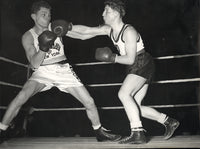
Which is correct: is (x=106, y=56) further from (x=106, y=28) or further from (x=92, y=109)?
(x=92, y=109)

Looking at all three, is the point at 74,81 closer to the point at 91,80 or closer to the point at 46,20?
the point at 46,20

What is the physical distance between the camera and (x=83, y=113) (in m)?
3.88

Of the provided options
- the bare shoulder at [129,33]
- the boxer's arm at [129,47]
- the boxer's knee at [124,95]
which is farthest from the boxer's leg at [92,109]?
the bare shoulder at [129,33]

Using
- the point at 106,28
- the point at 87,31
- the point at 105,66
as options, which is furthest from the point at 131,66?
the point at 105,66

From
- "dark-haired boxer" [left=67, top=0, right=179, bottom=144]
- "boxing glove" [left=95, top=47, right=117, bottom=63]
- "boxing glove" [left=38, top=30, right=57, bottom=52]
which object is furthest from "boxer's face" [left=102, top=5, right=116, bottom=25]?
"boxing glove" [left=38, top=30, right=57, bottom=52]

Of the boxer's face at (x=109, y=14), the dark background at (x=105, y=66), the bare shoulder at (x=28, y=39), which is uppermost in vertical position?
the boxer's face at (x=109, y=14)

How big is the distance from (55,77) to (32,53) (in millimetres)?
246

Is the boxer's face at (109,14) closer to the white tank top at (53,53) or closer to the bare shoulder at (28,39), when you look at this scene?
the white tank top at (53,53)

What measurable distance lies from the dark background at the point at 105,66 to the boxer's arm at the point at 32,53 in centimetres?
107

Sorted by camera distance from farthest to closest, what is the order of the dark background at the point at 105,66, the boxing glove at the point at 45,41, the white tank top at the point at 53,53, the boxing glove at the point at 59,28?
1. the dark background at the point at 105,66
2. the white tank top at the point at 53,53
3. the boxing glove at the point at 59,28
4. the boxing glove at the point at 45,41

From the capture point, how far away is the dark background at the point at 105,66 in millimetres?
3328

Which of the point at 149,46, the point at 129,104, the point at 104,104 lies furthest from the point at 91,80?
the point at 129,104

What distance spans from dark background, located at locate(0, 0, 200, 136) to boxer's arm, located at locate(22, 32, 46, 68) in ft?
3.51

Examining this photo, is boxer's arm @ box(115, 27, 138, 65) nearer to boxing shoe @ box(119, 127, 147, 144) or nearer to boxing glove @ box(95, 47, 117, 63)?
boxing glove @ box(95, 47, 117, 63)
